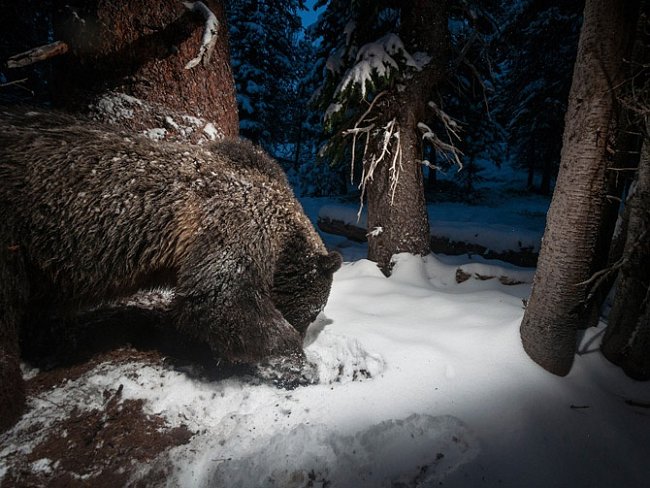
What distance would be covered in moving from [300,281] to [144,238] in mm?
1189

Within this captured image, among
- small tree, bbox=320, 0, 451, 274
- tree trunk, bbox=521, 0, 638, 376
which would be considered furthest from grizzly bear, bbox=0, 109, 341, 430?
small tree, bbox=320, 0, 451, 274

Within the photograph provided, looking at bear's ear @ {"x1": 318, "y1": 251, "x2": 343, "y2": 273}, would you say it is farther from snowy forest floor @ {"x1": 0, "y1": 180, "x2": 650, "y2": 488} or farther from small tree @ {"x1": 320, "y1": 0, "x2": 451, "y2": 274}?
small tree @ {"x1": 320, "y1": 0, "x2": 451, "y2": 274}

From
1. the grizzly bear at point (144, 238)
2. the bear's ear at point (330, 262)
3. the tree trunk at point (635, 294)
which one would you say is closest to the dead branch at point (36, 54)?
the grizzly bear at point (144, 238)

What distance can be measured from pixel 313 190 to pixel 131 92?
18479 mm

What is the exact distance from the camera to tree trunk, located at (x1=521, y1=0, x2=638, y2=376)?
1871 millimetres

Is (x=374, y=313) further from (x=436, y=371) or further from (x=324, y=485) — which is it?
(x=324, y=485)

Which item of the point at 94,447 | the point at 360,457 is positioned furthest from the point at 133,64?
the point at 360,457

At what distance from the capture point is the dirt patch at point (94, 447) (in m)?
1.75

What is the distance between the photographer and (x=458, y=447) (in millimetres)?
1811

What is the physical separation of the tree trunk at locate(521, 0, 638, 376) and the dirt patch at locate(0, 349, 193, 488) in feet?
8.19

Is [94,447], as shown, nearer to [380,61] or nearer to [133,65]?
[133,65]

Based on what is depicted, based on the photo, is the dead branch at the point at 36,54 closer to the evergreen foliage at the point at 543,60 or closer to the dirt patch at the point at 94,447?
the dirt patch at the point at 94,447

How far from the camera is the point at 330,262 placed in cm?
267

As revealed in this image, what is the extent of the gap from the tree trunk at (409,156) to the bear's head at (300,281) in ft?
5.44
